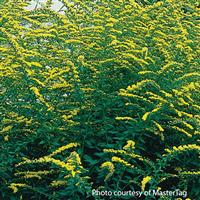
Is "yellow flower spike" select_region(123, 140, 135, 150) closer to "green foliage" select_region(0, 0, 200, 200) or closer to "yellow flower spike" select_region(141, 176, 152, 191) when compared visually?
"green foliage" select_region(0, 0, 200, 200)

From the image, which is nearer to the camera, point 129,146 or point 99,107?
point 129,146

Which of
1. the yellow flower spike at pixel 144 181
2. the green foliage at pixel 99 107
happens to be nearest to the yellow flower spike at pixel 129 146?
the green foliage at pixel 99 107

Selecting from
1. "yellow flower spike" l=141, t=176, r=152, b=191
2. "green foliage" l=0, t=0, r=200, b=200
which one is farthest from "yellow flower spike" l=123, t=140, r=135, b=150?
"yellow flower spike" l=141, t=176, r=152, b=191

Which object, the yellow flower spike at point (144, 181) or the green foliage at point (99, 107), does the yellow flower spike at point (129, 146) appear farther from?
the yellow flower spike at point (144, 181)

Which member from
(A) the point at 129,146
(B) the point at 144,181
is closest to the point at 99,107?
(A) the point at 129,146

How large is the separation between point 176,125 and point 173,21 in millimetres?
866

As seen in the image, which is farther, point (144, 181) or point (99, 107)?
point (99, 107)

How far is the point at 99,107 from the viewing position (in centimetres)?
369

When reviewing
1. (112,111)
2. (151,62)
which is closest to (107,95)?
(112,111)

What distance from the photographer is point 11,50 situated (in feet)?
12.2

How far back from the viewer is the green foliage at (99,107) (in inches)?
136

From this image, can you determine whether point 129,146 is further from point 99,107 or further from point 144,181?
point 99,107

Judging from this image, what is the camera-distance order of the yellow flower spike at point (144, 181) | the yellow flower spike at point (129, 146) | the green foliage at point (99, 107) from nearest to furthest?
the yellow flower spike at point (144, 181)
the yellow flower spike at point (129, 146)
the green foliage at point (99, 107)

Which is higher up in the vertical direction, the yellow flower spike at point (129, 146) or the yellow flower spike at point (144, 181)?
the yellow flower spike at point (129, 146)
